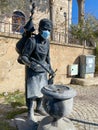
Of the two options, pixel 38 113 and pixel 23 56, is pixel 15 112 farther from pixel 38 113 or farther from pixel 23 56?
pixel 23 56

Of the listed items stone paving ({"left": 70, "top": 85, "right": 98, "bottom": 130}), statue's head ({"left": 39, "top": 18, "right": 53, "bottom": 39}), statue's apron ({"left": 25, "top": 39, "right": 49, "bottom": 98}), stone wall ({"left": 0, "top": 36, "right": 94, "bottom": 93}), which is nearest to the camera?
statue's head ({"left": 39, "top": 18, "right": 53, "bottom": 39})

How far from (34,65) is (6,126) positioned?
1.39m

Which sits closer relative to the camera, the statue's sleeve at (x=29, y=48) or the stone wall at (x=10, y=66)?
the statue's sleeve at (x=29, y=48)

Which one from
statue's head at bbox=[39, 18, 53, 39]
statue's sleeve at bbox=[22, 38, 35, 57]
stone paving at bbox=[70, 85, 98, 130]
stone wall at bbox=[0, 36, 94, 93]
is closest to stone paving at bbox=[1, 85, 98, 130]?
stone paving at bbox=[70, 85, 98, 130]

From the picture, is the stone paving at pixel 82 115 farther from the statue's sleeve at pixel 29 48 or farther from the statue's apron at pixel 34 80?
the statue's sleeve at pixel 29 48

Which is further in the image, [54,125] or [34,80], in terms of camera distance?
[34,80]

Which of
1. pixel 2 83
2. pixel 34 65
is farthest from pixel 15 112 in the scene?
pixel 2 83

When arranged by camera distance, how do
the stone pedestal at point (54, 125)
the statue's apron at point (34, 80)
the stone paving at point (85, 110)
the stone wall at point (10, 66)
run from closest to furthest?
the stone pedestal at point (54, 125), the statue's apron at point (34, 80), the stone paving at point (85, 110), the stone wall at point (10, 66)

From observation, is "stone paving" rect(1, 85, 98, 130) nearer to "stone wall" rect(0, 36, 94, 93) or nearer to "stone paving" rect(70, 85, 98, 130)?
"stone paving" rect(70, 85, 98, 130)

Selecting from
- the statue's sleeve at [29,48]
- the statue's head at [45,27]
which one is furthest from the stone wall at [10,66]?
the statue's head at [45,27]

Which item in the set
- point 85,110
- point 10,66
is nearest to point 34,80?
point 85,110

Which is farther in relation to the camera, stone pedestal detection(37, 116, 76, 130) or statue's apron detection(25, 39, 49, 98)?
statue's apron detection(25, 39, 49, 98)

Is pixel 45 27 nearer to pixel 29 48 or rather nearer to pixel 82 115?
pixel 29 48

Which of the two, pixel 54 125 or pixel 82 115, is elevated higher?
pixel 54 125
